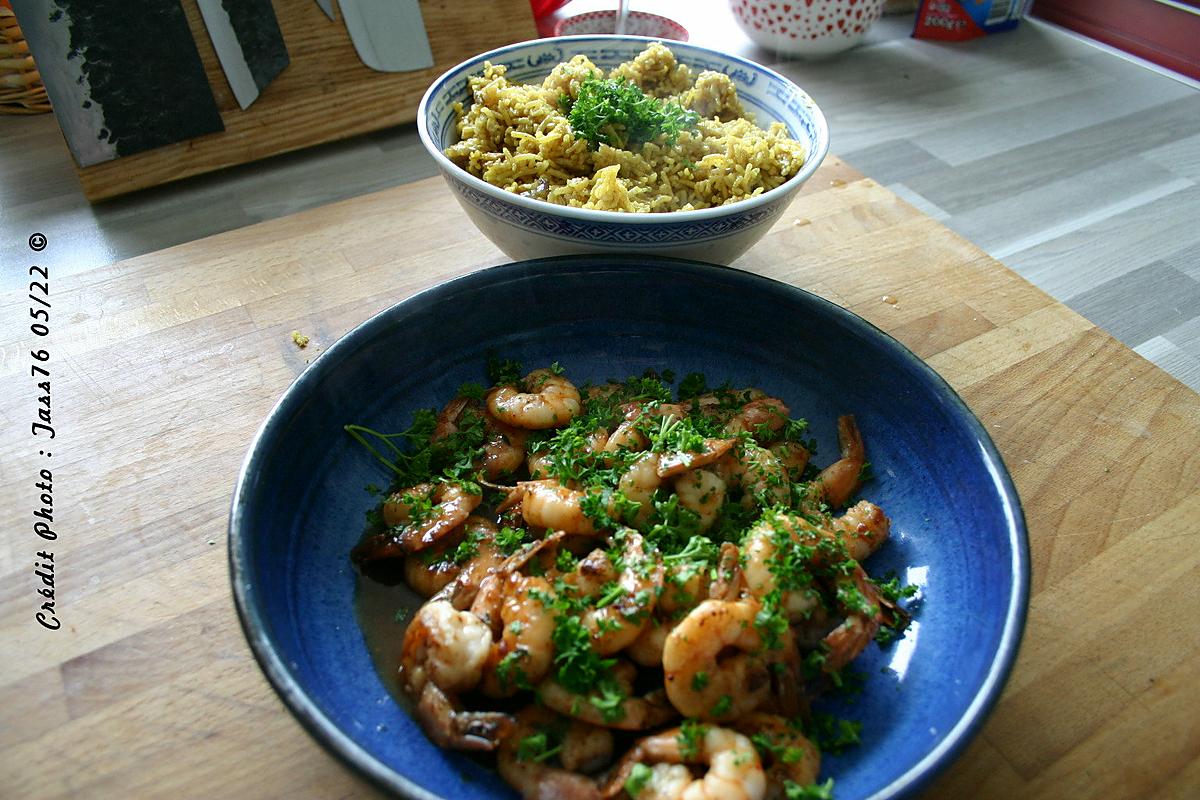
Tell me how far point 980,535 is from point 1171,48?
2.49 meters

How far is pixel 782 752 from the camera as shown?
936 millimetres

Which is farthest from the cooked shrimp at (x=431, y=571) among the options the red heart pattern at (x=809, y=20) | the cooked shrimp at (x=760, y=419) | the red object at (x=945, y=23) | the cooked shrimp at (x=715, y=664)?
the red object at (x=945, y=23)

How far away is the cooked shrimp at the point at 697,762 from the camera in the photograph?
0.87m

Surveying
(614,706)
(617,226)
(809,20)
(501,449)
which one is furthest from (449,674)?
(809,20)

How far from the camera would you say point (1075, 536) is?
4.40ft

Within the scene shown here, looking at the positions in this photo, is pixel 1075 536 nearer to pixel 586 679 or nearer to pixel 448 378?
pixel 586 679

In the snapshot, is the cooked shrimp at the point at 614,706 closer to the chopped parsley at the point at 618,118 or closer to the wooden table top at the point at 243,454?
the wooden table top at the point at 243,454

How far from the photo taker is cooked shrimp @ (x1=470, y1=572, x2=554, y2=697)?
979mm

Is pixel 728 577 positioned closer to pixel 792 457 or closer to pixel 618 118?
pixel 792 457

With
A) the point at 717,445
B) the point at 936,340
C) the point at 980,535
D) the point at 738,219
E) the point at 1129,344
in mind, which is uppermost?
the point at 738,219

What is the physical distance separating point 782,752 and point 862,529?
37 centimetres

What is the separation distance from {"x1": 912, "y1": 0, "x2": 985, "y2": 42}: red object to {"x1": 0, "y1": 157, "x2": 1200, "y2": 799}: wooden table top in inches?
46.0

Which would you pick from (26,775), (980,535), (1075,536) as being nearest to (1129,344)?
(1075,536)

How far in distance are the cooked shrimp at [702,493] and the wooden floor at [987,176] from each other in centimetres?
111
